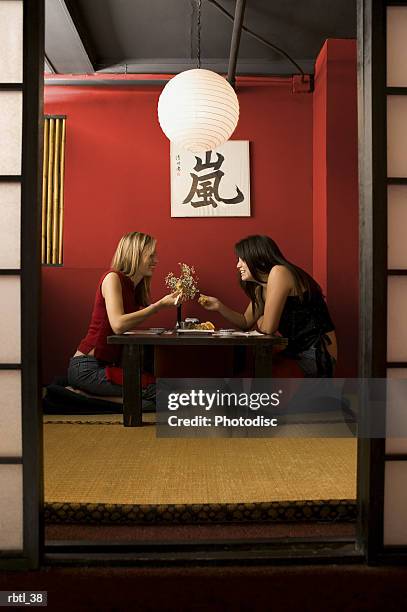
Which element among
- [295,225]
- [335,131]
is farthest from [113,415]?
[335,131]

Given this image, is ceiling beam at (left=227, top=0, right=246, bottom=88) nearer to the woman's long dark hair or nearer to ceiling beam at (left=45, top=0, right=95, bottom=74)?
ceiling beam at (left=45, top=0, right=95, bottom=74)

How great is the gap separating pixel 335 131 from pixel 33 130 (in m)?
3.49

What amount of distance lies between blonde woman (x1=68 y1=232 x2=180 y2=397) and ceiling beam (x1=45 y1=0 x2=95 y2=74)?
68.7 inches

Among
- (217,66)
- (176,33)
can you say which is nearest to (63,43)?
(176,33)

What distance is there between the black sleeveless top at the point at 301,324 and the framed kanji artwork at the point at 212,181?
180cm

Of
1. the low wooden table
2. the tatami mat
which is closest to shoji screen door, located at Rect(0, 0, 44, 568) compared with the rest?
the tatami mat

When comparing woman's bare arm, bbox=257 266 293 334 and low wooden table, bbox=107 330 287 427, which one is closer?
low wooden table, bbox=107 330 287 427

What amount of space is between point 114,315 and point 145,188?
2.07 m

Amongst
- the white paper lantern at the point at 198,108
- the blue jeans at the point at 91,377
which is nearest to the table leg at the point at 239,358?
the blue jeans at the point at 91,377

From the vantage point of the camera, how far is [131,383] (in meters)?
3.27

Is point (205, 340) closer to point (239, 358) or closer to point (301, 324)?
point (301, 324)

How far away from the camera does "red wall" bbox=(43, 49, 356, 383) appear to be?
5.16 metres

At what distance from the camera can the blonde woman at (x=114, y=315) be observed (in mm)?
3527

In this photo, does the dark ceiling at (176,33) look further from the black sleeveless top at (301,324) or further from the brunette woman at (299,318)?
the black sleeveless top at (301,324)
